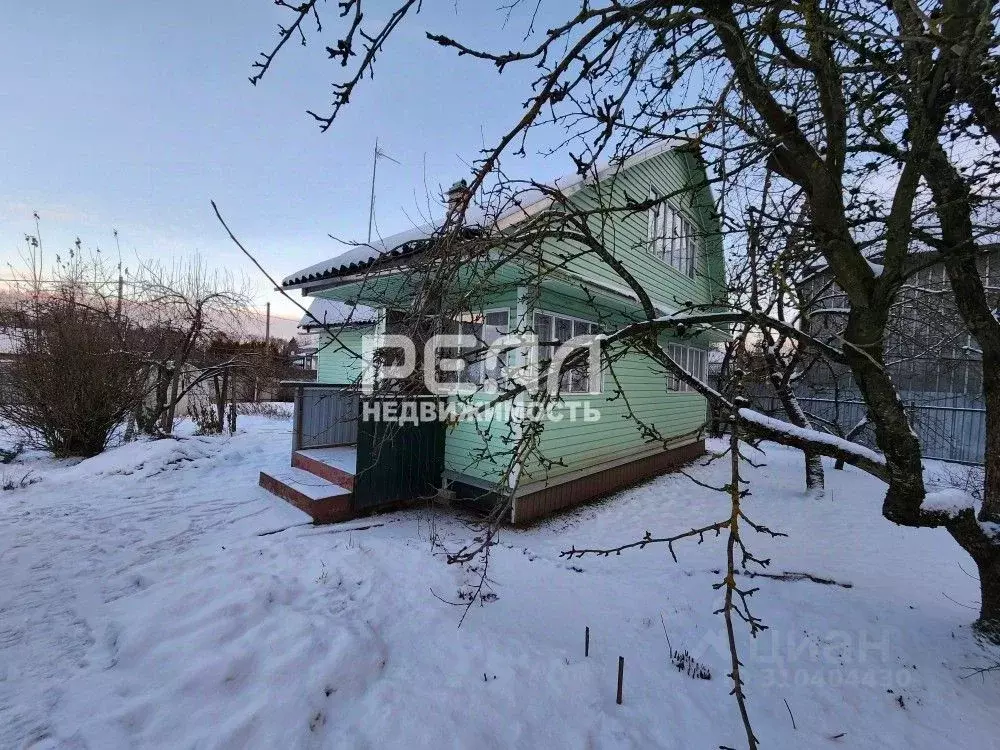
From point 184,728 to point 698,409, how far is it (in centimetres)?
1227

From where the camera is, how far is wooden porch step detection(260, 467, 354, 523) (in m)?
5.02

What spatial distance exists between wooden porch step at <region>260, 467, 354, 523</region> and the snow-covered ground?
244 millimetres

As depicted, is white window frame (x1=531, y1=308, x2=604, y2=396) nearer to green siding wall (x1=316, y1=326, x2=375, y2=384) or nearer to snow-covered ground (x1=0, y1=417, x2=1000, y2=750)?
snow-covered ground (x1=0, y1=417, x2=1000, y2=750)

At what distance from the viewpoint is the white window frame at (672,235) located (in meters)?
8.55

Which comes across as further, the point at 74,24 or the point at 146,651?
the point at 74,24

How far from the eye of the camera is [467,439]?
6.00 m

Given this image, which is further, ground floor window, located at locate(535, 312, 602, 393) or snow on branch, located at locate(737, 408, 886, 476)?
ground floor window, located at locate(535, 312, 602, 393)

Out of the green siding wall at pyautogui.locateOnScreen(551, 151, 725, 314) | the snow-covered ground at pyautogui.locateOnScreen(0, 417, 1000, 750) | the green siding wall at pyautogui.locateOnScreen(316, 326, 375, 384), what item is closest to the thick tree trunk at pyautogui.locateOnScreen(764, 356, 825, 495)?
the green siding wall at pyautogui.locateOnScreen(551, 151, 725, 314)

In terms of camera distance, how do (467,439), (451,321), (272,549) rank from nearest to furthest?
(451,321) < (272,549) < (467,439)

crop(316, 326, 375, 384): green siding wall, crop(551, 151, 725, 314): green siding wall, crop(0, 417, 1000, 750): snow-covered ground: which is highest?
crop(551, 151, 725, 314): green siding wall

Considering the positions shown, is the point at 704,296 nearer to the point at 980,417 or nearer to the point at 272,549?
the point at 980,417

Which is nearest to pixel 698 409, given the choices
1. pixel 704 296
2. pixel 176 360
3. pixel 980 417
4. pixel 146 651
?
pixel 704 296

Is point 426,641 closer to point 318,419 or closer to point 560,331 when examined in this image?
point 560,331

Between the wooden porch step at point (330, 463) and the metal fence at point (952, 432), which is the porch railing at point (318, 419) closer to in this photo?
the wooden porch step at point (330, 463)
